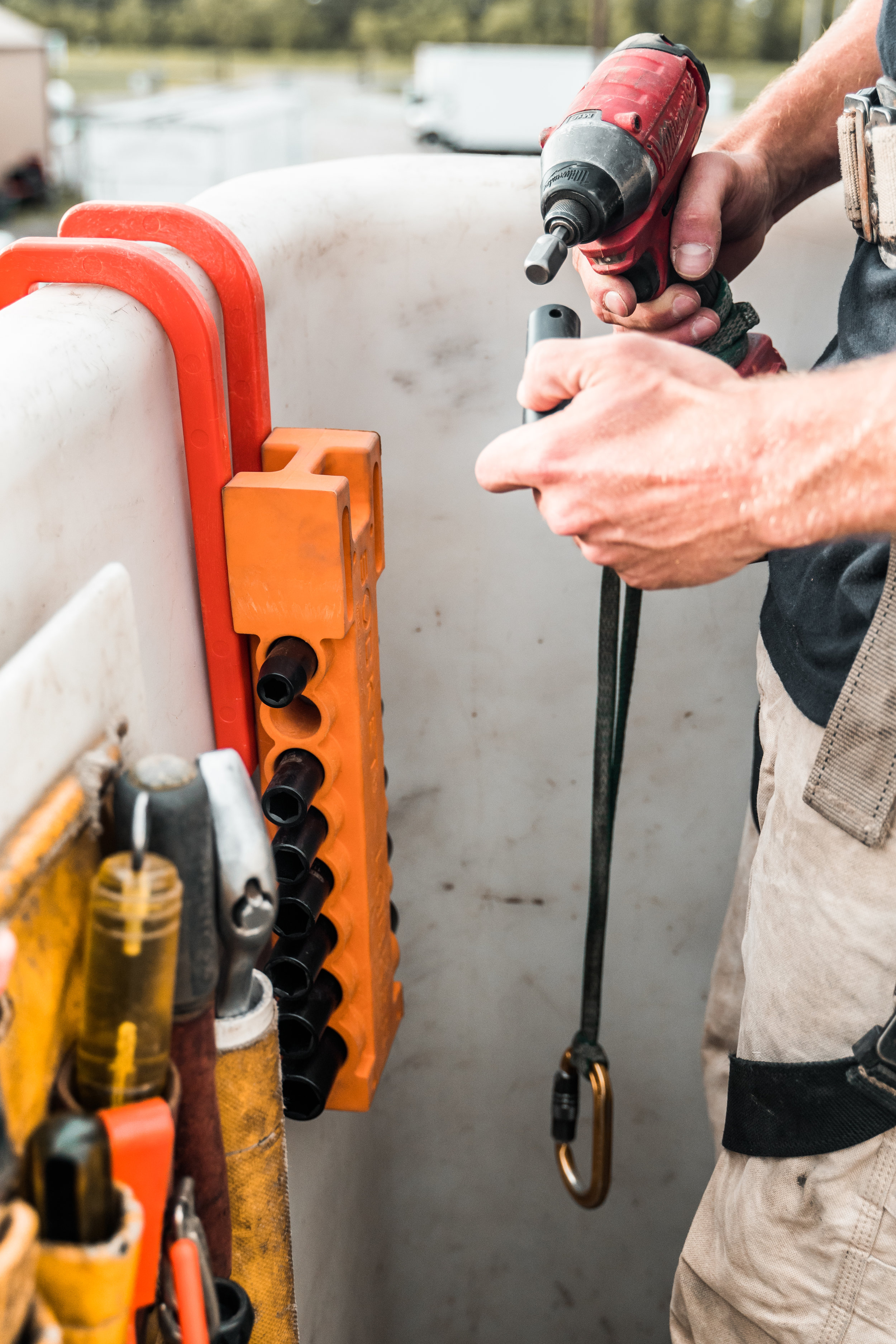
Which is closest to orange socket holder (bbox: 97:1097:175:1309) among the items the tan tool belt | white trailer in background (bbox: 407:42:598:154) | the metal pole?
the tan tool belt

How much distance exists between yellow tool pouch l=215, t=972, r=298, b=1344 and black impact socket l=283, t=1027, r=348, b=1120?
6.4 inches

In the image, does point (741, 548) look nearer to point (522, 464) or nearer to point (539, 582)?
point (522, 464)

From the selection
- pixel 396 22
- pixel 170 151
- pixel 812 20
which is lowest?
pixel 170 151

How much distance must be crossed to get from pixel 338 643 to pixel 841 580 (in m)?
0.31

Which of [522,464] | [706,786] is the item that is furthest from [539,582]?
[522,464]

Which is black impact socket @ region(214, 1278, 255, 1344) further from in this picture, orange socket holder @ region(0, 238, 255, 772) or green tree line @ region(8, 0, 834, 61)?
green tree line @ region(8, 0, 834, 61)

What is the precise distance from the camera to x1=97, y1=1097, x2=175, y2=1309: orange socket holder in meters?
0.37

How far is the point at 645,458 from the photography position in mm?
550

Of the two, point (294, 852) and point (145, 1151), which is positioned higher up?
point (145, 1151)

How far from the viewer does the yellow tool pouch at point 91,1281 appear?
0.33 metres

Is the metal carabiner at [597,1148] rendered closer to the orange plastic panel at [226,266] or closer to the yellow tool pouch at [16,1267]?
the orange plastic panel at [226,266]

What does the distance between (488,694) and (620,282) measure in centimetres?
41

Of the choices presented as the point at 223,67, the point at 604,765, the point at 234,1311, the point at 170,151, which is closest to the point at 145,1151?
the point at 234,1311

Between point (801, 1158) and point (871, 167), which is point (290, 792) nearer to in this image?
point (801, 1158)
